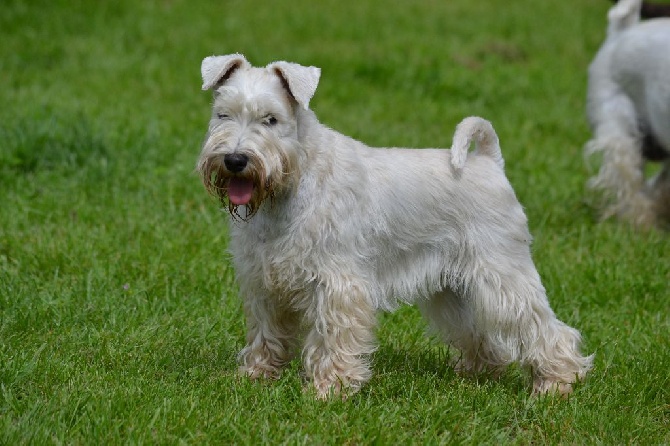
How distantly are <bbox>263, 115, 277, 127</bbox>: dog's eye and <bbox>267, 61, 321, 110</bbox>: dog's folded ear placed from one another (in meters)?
0.15

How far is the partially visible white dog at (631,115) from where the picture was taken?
8414mm

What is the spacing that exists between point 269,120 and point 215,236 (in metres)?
2.50

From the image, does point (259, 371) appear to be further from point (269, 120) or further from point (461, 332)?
point (269, 120)

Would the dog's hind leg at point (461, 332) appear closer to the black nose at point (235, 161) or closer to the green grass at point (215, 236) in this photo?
the green grass at point (215, 236)

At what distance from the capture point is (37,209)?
7488 millimetres

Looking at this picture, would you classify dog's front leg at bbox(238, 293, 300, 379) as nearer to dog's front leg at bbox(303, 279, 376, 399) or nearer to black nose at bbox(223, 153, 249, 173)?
dog's front leg at bbox(303, 279, 376, 399)

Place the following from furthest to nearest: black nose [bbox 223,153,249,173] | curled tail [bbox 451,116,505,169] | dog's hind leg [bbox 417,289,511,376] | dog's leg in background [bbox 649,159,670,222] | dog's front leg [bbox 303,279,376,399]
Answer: dog's leg in background [bbox 649,159,670,222], dog's hind leg [bbox 417,289,511,376], curled tail [bbox 451,116,505,169], dog's front leg [bbox 303,279,376,399], black nose [bbox 223,153,249,173]

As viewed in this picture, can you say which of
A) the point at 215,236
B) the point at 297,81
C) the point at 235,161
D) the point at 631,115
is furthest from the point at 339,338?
the point at 631,115

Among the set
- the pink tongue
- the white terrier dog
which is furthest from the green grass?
the pink tongue

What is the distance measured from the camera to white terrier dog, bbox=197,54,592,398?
4766 millimetres

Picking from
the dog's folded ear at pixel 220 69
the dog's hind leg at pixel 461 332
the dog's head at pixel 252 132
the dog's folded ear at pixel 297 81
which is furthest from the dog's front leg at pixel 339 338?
the dog's folded ear at pixel 220 69

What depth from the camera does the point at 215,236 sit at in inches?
282

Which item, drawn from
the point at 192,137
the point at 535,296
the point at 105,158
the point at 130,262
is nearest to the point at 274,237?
the point at 535,296

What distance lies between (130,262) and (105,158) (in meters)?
2.12
